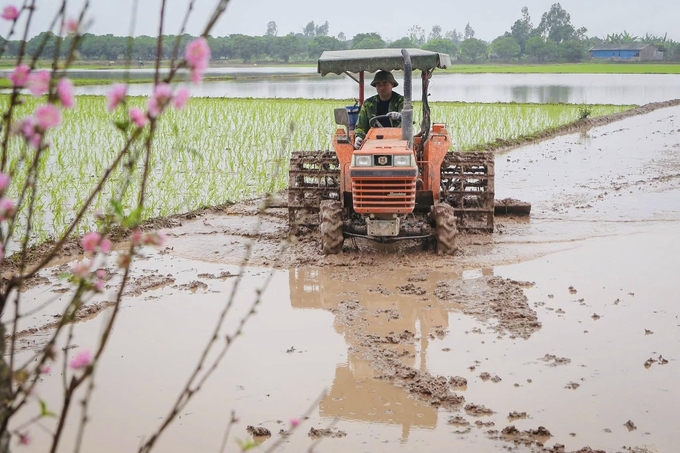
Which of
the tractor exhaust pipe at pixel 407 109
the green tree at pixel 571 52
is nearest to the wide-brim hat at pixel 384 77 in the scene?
the tractor exhaust pipe at pixel 407 109

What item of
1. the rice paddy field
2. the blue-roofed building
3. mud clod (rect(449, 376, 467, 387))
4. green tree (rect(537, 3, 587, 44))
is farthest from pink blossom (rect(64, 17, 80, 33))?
green tree (rect(537, 3, 587, 44))

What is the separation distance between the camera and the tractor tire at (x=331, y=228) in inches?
307

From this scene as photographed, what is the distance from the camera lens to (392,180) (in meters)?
7.36

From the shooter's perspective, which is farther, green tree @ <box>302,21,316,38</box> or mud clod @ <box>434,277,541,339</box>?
green tree @ <box>302,21,316,38</box>

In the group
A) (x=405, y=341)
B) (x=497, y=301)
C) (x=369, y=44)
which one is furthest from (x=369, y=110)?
(x=369, y=44)

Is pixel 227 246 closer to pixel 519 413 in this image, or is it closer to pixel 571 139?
pixel 519 413

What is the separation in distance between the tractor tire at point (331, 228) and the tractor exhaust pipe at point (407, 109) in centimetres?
93

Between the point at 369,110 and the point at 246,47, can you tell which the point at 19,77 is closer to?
the point at 369,110

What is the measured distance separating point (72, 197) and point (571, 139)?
13134mm

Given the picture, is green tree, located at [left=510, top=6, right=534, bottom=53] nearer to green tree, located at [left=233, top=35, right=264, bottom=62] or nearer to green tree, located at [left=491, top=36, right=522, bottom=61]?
green tree, located at [left=491, top=36, right=522, bottom=61]

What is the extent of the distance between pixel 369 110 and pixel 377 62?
52cm

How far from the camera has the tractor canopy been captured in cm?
803

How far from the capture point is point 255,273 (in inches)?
301

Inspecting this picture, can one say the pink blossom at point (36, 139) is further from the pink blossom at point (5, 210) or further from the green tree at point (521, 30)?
the green tree at point (521, 30)
